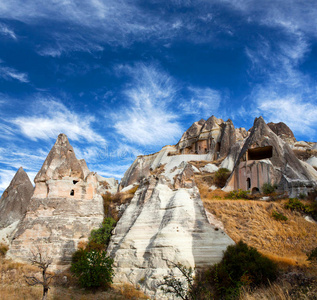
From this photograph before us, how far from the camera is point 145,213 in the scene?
16.8 meters

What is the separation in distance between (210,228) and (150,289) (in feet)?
14.2

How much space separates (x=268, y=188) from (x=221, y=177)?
6952 millimetres

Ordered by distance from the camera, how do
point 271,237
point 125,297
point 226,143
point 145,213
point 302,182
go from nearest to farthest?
point 125,297
point 271,237
point 145,213
point 302,182
point 226,143

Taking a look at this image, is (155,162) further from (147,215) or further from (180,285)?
(180,285)

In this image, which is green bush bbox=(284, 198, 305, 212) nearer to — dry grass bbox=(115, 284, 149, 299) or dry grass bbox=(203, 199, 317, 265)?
dry grass bbox=(203, 199, 317, 265)

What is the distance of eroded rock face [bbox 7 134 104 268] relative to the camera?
16641mm

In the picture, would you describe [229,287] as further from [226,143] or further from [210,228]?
[226,143]

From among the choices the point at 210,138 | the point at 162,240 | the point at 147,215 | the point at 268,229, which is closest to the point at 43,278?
the point at 162,240

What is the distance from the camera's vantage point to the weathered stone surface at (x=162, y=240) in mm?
13219

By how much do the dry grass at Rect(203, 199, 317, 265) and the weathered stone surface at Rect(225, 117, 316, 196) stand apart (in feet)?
13.7

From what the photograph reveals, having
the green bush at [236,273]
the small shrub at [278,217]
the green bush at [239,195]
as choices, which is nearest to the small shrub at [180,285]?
Answer: the green bush at [236,273]

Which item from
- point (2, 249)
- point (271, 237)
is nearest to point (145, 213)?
point (271, 237)

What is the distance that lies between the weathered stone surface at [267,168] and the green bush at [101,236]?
1243 cm

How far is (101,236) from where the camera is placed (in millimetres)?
17453
